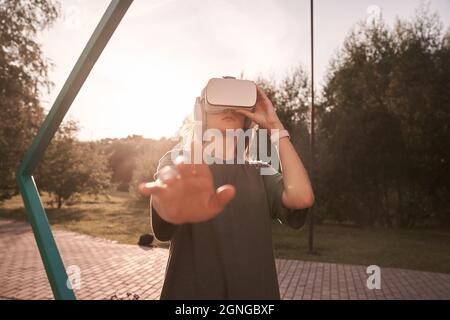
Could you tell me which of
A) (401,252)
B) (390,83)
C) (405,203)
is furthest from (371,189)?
(401,252)

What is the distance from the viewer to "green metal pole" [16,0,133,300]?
1023mm

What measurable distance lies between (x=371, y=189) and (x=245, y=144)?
61.3 ft

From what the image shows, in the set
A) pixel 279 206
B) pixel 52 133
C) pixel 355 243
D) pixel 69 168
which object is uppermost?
pixel 69 168

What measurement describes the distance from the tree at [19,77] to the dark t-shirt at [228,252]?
1412 centimetres

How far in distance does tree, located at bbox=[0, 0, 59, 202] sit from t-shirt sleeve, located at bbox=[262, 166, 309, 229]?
46.3 feet

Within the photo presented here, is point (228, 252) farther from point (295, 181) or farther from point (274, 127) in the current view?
point (274, 127)

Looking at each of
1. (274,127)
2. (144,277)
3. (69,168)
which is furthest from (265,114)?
→ (69,168)

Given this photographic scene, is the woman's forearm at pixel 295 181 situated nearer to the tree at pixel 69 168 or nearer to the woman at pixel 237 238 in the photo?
the woman at pixel 237 238

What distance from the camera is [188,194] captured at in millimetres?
754

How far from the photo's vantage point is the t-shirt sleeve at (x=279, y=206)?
1497 mm

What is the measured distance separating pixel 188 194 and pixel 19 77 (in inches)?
624

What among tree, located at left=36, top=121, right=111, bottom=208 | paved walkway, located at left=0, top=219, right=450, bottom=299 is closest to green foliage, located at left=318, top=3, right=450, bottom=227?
paved walkway, located at left=0, top=219, right=450, bottom=299

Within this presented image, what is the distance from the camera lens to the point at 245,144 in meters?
1.68

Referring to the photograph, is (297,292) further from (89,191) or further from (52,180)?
(89,191)
